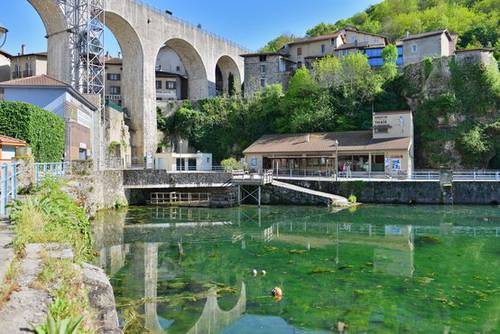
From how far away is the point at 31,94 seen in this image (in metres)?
29.0

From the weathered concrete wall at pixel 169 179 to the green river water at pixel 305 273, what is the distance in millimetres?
6651

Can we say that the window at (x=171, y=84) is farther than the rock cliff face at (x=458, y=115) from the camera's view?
Yes

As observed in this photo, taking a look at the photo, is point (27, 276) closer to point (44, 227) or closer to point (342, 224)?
point (44, 227)

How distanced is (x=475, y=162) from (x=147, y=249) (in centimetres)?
3279

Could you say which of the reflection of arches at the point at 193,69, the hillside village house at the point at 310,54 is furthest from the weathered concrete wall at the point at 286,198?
the reflection of arches at the point at 193,69

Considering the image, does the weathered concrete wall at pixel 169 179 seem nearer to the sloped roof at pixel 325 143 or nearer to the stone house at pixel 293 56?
the sloped roof at pixel 325 143

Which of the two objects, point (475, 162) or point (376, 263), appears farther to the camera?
point (475, 162)

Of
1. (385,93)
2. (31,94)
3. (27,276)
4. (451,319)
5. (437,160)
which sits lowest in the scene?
(451,319)

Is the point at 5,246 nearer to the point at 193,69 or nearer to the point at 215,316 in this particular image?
the point at 215,316

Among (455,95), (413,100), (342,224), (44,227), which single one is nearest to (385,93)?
(413,100)

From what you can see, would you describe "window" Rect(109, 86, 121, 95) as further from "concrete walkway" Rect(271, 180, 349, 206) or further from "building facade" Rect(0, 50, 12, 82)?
"concrete walkway" Rect(271, 180, 349, 206)

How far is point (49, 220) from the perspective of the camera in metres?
11.1

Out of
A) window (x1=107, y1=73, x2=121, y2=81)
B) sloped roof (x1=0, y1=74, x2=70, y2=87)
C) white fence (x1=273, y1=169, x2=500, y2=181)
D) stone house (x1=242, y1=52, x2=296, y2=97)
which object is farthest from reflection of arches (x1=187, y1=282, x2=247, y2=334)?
window (x1=107, y1=73, x2=121, y2=81)

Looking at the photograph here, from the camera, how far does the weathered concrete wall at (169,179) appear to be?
3322 cm
